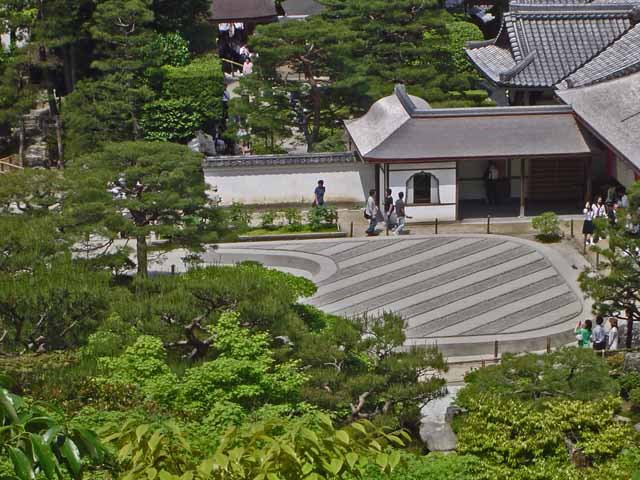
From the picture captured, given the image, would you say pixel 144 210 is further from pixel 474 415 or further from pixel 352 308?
pixel 474 415

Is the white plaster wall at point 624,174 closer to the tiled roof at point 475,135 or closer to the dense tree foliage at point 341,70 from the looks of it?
the tiled roof at point 475,135

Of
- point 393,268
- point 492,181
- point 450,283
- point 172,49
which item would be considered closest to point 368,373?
point 450,283

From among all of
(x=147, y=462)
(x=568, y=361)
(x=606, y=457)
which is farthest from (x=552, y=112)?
(x=147, y=462)

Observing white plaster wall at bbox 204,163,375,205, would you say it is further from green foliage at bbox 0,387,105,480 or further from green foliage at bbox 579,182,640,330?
green foliage at bbox 0,387,105,480

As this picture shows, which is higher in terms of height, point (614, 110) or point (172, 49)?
point (172, 49)

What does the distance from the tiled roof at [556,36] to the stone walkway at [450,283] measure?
1058 centimetres

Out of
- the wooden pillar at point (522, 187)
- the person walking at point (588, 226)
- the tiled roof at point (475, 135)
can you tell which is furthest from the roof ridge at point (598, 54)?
the person walking at point (588, 226)

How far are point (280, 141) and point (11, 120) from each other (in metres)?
9.71

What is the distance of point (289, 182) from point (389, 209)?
490cm

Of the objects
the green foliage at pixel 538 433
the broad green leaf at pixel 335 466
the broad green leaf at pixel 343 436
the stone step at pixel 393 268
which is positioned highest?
the broad green leaf at pixel 343 436

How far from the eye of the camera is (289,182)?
41.2 meters

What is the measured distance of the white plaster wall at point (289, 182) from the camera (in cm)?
4100

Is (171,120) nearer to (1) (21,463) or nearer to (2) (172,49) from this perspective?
(2) (172,49)

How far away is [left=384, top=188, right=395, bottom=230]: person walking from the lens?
37.4 meters
